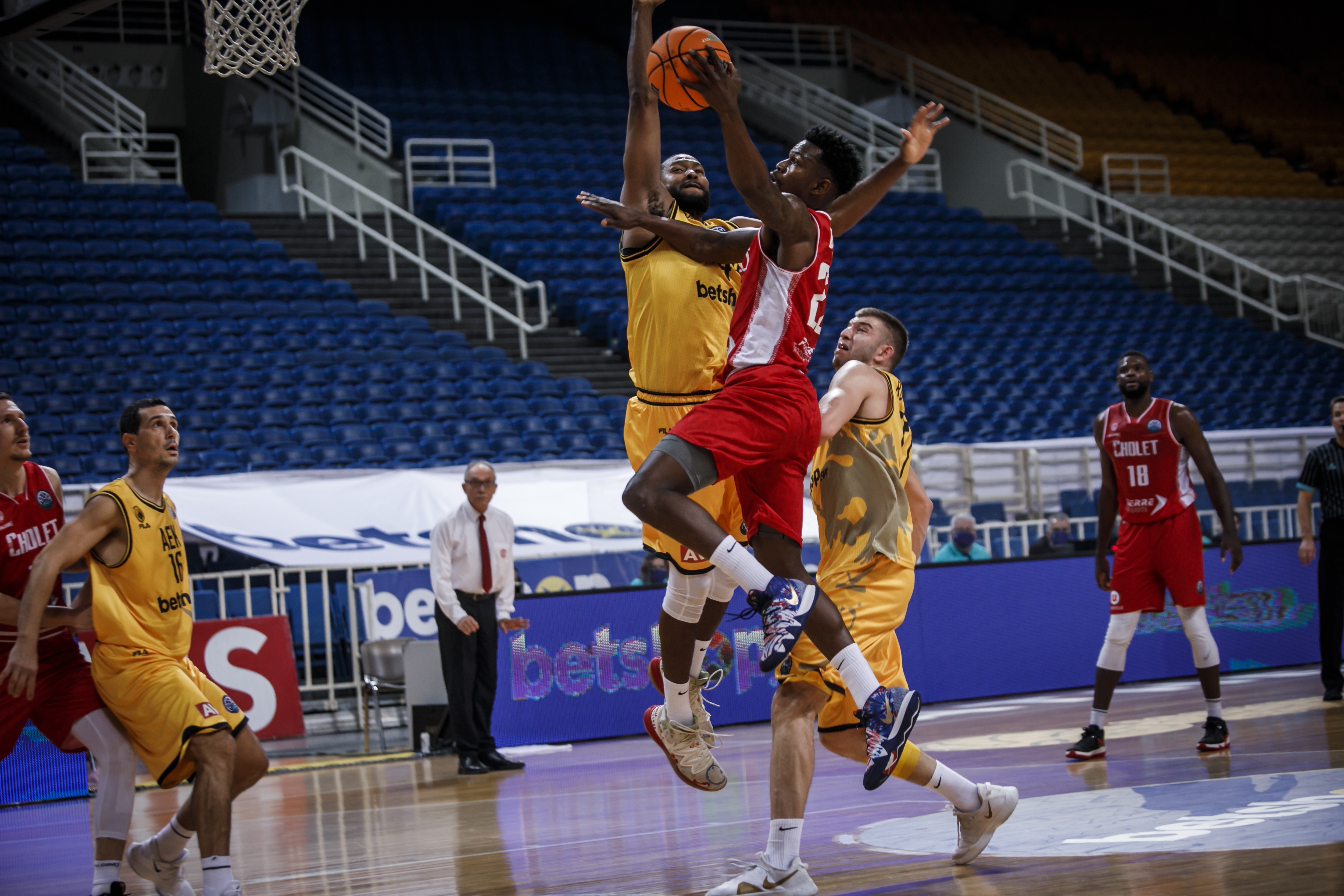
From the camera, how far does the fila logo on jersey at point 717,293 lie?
15.3 feet

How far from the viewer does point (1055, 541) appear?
11641 mm

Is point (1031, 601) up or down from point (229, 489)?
down

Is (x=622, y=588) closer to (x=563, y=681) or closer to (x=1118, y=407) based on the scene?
(x=563, y=681)

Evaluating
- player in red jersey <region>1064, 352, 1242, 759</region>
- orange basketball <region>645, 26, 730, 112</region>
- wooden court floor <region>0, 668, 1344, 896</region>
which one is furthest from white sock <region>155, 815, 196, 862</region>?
player in red jersey <region>1064, 352, 1242, 759</region>

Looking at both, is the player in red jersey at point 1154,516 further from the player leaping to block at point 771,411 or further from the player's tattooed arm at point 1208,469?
the player leaping to block at point 771,411

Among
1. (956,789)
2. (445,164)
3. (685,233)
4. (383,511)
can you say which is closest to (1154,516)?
(956,789)

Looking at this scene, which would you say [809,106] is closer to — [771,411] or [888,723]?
[771,411]

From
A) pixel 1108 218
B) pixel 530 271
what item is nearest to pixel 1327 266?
pixel 1108 218

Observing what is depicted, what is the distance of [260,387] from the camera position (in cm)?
1369

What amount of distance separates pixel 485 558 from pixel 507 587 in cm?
29

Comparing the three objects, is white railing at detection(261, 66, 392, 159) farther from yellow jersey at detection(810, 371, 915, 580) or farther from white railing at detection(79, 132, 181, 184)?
yellow jersey at detection(810, 371, 915, 580)

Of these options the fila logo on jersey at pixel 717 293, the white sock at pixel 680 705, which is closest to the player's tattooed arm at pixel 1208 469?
the fila logo on jersey at pixel 717 293

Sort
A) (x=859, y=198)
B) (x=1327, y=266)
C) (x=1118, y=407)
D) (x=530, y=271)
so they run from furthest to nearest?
(x=1327, y=266)
(x=530, y=271)
(x=1118, y=407)
(x=859, y=198)

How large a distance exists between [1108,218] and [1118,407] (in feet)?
53.7
